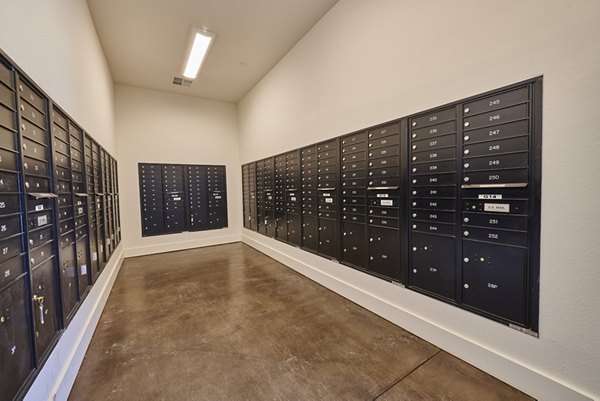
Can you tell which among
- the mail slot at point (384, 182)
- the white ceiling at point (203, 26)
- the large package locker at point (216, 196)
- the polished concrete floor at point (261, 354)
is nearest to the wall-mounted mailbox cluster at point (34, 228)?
the polished concrete floor at point (261, 354)

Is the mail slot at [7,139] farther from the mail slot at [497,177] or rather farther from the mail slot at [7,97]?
the mail slot at [497,177]

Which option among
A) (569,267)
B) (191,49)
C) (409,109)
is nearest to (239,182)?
(191,49)

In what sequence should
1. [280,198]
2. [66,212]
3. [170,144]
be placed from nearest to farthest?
[66,212] < [280,198] < [170,144]

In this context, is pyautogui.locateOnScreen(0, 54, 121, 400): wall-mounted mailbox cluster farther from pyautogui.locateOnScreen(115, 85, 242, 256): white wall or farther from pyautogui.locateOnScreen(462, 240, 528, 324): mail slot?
pyautogui.locateOnScreen(115, 85, 242, 256): white wall

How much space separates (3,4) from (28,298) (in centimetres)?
119

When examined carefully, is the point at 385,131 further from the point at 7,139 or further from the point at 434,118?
the point at 7,139

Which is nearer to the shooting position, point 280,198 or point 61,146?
point 61,146

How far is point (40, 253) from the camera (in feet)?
3.93

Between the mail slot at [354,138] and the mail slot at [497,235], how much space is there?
114cm

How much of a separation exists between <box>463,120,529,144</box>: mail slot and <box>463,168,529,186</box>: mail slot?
197mm

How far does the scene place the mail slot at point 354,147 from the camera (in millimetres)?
2312

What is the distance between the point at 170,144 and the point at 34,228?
13.1ft

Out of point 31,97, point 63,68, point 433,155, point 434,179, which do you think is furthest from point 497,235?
point 63,68

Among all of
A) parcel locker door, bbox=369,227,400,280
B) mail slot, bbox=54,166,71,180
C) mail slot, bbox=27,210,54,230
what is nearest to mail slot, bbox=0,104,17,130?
mail slot, bbox=27,210,54,230
